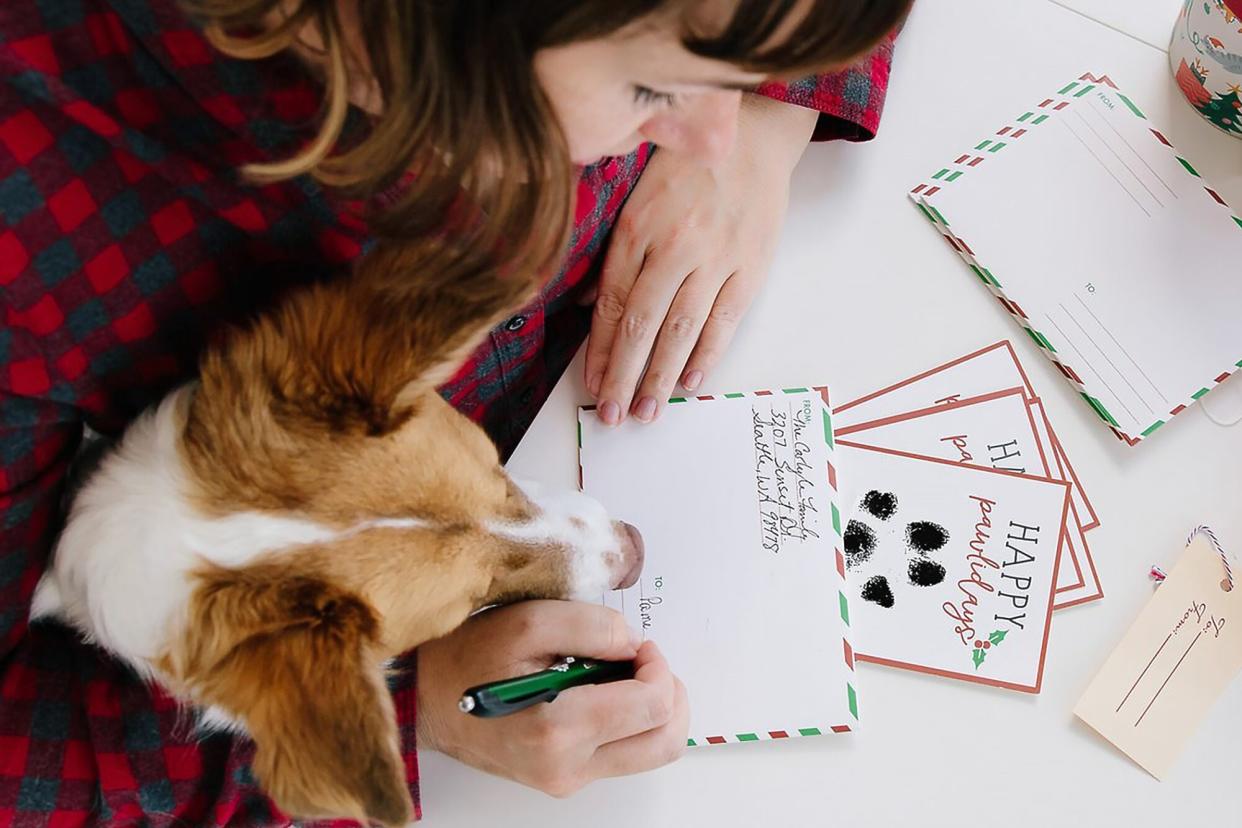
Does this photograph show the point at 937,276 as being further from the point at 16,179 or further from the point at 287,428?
the point at 16,179

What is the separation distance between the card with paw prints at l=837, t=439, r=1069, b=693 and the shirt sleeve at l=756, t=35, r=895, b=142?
1.22 ft

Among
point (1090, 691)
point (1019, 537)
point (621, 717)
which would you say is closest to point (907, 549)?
point (1019, 537)

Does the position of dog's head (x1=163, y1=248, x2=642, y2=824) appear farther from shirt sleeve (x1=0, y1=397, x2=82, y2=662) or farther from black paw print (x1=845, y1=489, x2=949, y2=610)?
black paw print (x1=845, y1=489, x2=949, y2=610)

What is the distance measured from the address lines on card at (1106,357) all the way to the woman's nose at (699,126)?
49 cm

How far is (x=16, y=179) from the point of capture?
0.70 metres

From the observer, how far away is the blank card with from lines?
1073mm

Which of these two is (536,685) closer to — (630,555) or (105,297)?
(630,555)

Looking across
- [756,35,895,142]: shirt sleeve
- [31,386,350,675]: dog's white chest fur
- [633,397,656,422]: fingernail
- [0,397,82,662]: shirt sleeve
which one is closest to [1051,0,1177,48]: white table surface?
[756,35,895,142]: shirt sleeve

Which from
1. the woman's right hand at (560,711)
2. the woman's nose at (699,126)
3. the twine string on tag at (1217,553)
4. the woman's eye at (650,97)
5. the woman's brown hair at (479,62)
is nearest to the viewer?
the woman's brown hair at (479,62)

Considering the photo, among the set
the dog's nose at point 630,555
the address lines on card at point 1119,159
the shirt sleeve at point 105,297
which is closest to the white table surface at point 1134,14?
the address lines on card at point 1119,159

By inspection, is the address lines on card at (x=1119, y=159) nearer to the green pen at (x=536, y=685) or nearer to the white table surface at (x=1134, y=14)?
the white table surface at (x=1134, y=14)

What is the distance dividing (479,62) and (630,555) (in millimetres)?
508

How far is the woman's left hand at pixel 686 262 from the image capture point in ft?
3.49

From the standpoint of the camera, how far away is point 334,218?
853 mm
